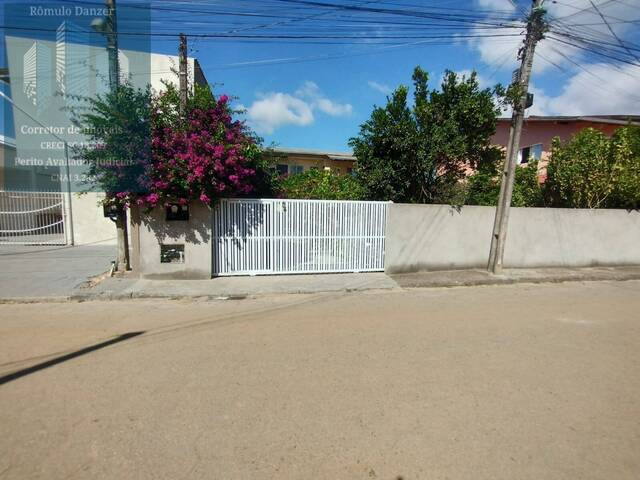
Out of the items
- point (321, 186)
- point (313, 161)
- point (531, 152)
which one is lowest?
point (321, 186)

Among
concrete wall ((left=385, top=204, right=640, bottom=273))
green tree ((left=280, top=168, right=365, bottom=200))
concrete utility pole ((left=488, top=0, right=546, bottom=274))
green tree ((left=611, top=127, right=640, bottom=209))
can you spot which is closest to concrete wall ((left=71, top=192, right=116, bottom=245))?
green tree ((left=280, top=168, right=365, bottom=200))

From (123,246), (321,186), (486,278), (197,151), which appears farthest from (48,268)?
(486,278)

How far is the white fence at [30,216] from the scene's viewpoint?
11656 mm

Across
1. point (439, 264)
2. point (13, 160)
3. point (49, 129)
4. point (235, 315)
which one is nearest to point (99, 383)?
point (235, 315)

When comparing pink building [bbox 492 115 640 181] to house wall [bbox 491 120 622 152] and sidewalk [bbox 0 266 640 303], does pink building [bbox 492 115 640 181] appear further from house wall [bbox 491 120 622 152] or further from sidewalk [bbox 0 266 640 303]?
sidewalk [bbox 0 266 640 303]

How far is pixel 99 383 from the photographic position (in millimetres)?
3332

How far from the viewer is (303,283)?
7789mm

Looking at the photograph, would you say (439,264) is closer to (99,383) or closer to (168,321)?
(168,321)

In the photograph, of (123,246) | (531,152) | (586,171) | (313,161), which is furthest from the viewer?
(313,161)

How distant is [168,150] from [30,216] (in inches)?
332

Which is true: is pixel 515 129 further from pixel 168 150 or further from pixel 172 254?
pixel 172 254

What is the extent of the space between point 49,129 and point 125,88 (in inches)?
250

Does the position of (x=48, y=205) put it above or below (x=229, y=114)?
below

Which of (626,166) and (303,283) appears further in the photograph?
(626,166)
